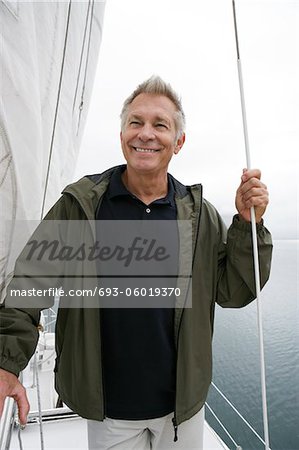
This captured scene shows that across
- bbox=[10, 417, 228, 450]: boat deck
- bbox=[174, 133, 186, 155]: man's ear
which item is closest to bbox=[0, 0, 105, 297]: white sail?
bbox=[174, 133, 186, 155]: man's ear

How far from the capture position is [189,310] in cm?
91

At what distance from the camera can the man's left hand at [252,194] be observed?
84 centimetres

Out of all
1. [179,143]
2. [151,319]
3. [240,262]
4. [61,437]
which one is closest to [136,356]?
[151,319]

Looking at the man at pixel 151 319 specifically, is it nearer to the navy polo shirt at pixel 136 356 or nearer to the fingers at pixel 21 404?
the navy polo shirt at pixel 136 356

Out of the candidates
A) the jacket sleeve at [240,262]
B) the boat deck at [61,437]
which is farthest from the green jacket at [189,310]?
the boat deck at [61,437]

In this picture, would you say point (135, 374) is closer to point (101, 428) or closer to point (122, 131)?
point (101, 428)

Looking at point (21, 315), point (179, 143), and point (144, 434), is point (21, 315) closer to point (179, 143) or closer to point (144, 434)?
point (144, 434)

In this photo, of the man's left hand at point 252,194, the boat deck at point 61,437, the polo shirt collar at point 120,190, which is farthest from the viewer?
the boat deck at point 61,437

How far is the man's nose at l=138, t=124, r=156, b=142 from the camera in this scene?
2.96 ft

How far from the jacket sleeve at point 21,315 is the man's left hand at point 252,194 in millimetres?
537

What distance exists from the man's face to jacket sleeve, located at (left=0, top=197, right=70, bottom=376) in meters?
0.33

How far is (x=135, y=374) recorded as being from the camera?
0.91m

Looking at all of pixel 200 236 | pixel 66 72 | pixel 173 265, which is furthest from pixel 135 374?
pixel 66 72

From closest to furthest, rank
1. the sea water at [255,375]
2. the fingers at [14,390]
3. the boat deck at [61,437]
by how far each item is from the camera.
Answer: the fingers at [14,390], the boat deck at [61,437], the sea water at [255,375]
